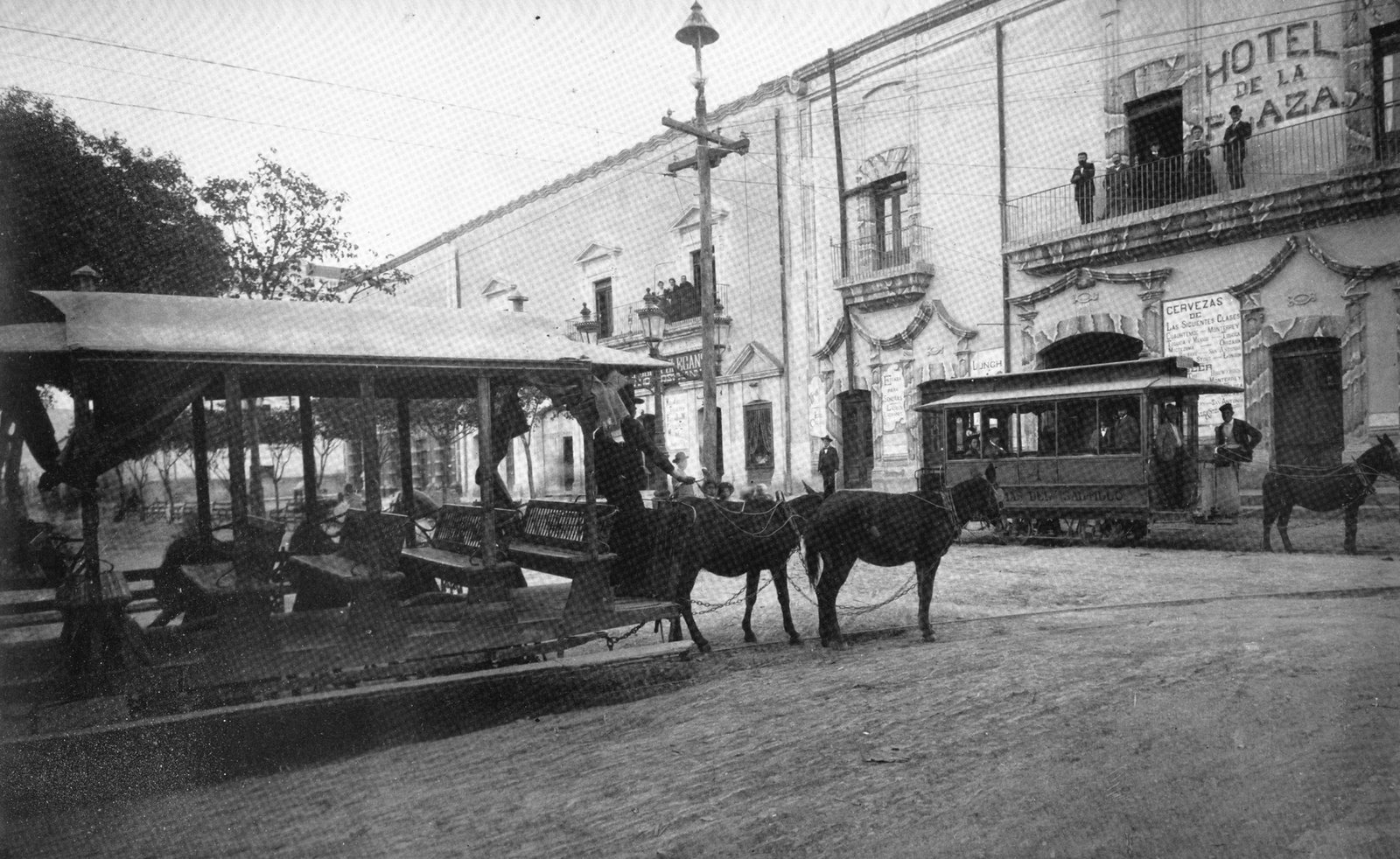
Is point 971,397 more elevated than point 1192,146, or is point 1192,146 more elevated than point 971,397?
point 1192,146

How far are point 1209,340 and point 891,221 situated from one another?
8.28m

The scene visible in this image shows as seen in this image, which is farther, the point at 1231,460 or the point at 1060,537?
the point at 1060,537

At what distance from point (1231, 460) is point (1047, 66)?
29.7 feet

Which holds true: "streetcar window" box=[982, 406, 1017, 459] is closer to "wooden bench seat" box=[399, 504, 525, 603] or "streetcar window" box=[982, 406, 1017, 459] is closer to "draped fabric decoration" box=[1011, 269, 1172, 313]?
"draped fabric decoration" box=[1011, 269, 1172, 313]

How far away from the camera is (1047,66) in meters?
17.1

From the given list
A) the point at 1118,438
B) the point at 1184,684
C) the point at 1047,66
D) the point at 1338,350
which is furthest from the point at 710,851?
the point at 1047,66

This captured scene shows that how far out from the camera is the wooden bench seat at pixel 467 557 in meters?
5.78

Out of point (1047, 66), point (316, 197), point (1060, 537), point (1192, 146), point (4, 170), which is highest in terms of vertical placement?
point (1047, 66)

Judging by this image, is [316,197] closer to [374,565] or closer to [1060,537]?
[374,565]

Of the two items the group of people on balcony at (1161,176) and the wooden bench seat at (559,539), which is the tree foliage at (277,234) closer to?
the wooden bench seat at (559,539)

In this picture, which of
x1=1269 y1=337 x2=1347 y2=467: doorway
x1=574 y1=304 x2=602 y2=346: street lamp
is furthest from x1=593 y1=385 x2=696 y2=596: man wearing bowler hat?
x1=574 y1=304 x2=602 y2=346: street lamp

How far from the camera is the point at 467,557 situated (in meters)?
6.70

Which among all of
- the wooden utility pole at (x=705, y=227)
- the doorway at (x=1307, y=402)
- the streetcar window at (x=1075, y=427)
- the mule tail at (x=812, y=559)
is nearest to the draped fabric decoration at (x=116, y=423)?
the mule tail at (x=812, y=559)

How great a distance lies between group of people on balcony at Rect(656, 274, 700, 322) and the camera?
25.5 meters
